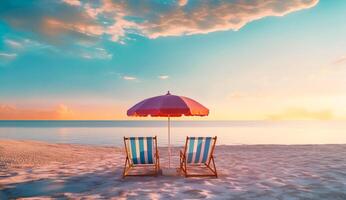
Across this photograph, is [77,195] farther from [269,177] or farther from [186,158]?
[269,177]

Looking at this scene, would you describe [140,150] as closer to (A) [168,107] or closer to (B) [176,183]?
(B) [176,183]

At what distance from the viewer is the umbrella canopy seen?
268 inches

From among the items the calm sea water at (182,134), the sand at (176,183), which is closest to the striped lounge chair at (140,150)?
the sand at (176,183)

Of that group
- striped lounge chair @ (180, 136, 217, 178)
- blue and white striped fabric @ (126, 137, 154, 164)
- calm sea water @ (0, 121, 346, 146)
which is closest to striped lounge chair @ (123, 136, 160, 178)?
blue and white striped fabric @ (126, 137, 154, 164)

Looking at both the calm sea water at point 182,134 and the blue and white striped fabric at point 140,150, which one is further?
the calm sea water at point 182,134

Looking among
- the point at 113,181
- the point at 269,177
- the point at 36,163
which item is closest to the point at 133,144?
the point at 113,181

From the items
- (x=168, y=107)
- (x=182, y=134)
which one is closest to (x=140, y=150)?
(x=168, y=107)

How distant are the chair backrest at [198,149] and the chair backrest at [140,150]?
35.2 inches

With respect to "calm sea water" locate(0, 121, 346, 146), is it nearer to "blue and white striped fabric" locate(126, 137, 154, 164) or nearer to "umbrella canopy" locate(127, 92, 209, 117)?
"blue and white striped fabric" locate(126, 137, 154, 164)

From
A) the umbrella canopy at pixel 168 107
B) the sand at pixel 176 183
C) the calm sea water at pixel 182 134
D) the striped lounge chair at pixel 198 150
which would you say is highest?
the umbrella canopy at pixel 168 107

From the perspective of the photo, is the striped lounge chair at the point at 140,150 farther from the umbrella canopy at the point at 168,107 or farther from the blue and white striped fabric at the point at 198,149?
the blue and white striped fabric at the point at 198,149

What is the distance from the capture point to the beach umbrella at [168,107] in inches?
268

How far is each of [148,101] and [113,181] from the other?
2.09m

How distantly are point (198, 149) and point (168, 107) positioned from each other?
137 centimetres
